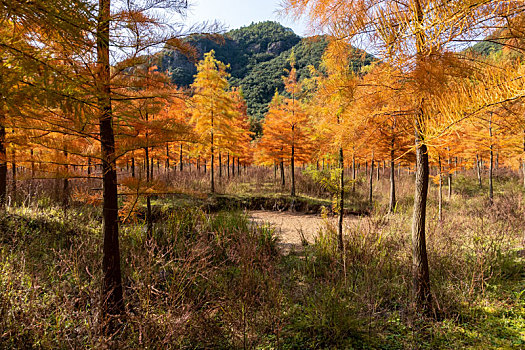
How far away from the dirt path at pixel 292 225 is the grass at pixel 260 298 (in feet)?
4.59

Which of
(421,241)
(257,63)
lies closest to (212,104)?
(421,241)

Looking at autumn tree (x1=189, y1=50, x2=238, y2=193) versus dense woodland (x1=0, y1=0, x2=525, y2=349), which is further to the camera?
autumn tree (x1=189, y1=50, x2=238, y2=193)

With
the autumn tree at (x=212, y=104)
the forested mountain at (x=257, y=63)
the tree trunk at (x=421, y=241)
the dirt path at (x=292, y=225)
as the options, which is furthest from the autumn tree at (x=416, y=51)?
the forested mountain at (x=257, y=63)

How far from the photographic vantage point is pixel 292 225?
1118 centimetres

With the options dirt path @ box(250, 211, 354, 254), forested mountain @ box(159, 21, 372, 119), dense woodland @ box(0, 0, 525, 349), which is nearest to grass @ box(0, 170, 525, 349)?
dense woodland @ box(0, 0, 525, 349)

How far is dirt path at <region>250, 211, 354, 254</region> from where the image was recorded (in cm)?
817

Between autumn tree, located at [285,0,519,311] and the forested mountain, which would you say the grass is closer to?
autumn tree, located at [285,0,519,311]

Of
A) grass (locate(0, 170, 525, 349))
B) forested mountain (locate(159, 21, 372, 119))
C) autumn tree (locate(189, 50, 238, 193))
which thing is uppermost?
forested mountain (locate(159, 21, 372, 119))

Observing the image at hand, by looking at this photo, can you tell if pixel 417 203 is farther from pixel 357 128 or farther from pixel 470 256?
pixel 470 256

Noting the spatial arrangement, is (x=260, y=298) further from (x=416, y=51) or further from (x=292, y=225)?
(x=292, y=225)

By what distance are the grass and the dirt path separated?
140cm

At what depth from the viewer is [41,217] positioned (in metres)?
6.93

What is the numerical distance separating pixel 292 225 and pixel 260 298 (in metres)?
7.01

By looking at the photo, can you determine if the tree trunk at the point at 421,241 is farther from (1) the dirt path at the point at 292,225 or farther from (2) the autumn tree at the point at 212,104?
(2) the autumn tree at the point at 212,104
